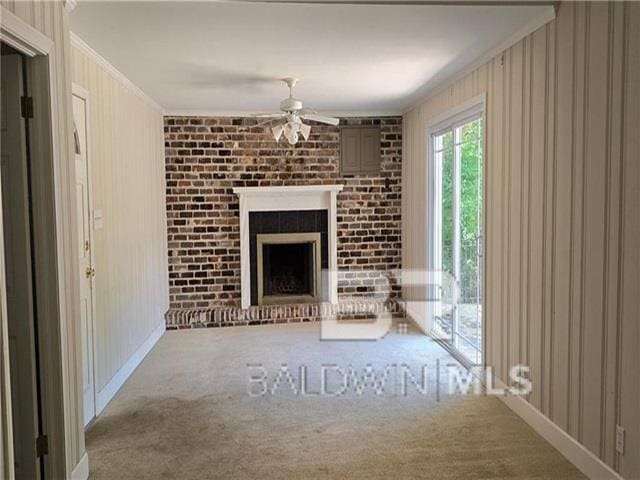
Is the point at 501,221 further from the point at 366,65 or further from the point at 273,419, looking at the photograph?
the point at 273,419

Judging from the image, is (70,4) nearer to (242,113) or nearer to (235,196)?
(242,113)

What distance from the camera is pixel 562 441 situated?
9.62 feet

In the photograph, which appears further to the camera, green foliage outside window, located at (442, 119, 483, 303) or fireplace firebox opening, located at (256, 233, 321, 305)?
fireplace firebox opening, located at (256, 233, 321, 305)

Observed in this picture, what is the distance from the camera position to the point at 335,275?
6.49m

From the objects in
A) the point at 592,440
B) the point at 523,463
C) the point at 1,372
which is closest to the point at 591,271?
the point at 592,440

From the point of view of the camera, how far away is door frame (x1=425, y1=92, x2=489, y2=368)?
4.02 metres

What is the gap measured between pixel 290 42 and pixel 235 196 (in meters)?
3.03

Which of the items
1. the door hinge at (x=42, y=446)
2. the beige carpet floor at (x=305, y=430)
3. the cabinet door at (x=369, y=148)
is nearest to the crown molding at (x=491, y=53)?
the cabinet door at (x=369, y=148)

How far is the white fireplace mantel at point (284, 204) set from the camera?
624 centimetres

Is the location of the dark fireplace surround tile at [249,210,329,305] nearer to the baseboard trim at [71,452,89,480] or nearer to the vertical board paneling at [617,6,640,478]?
the baseboard trim at [71,452,89,480]

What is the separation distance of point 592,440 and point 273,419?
1.87 meters

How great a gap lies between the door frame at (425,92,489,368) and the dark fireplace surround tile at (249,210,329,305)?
4.72ft

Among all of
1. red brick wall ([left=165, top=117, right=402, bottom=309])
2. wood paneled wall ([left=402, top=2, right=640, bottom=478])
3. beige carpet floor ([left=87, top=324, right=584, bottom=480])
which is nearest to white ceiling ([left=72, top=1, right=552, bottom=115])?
wood paneled wall ([left=402, top=2, right=640, bottom=478])

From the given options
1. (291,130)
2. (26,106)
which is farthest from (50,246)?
(291,130)
